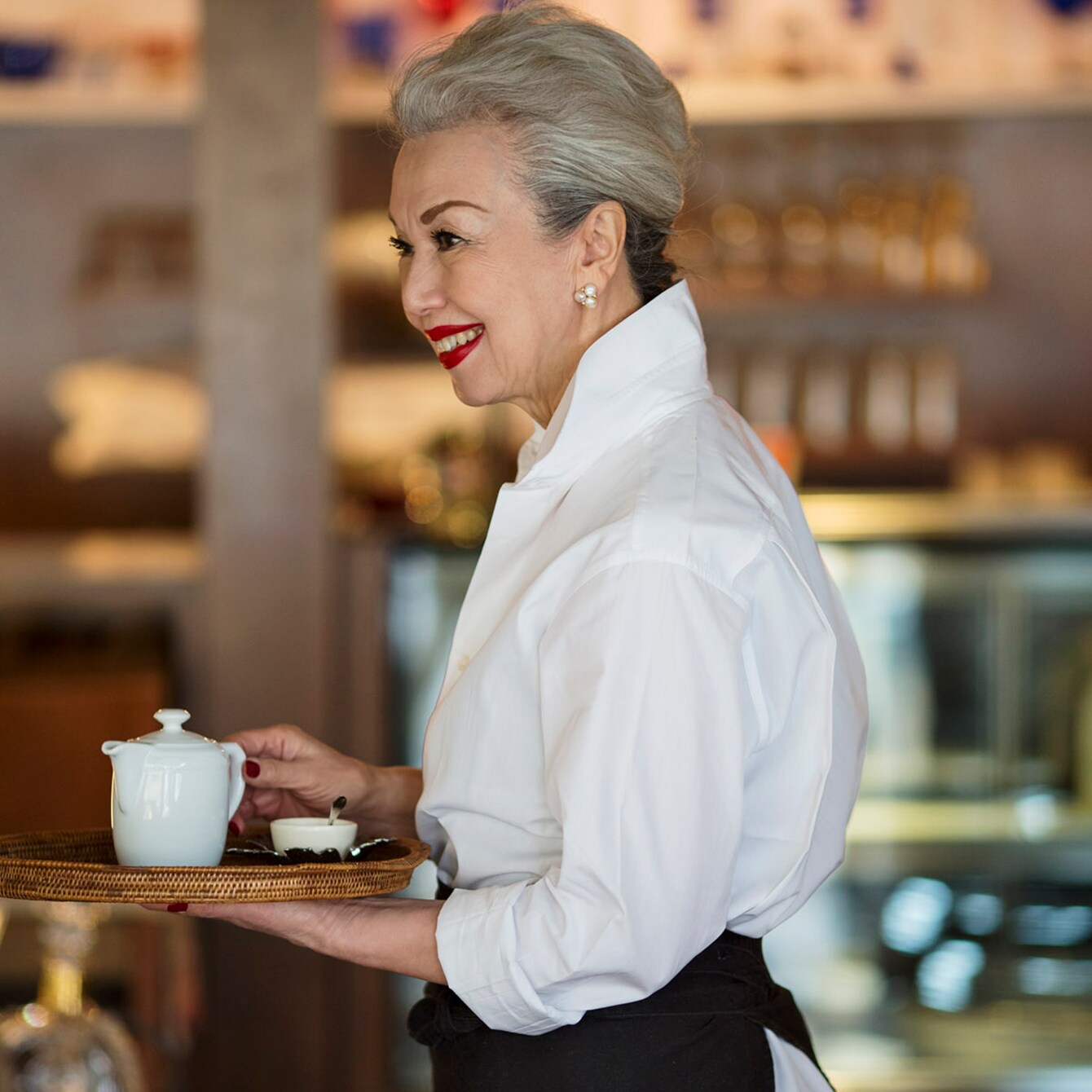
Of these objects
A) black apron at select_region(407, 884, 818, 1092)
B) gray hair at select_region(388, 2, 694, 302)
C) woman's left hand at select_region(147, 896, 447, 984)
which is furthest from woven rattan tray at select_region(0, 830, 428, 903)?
gray hair at select_region(388, 2, 694, 302)

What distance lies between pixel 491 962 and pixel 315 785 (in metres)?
0.42

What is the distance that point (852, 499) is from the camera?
127 inches

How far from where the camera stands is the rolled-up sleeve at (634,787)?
1087 millimetres

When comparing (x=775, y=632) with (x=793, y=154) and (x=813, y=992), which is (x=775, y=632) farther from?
(x=793, y=154)

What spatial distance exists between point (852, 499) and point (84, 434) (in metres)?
1.84

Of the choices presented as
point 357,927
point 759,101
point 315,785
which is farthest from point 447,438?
point 357,927

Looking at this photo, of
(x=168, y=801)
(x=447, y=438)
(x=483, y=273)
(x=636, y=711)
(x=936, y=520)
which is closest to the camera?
(x=636, y=711)

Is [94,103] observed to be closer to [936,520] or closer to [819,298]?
[819,298]

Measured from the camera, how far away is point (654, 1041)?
4.09 ft

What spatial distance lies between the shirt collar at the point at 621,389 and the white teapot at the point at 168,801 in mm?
353

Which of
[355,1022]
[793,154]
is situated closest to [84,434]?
[355,1022]

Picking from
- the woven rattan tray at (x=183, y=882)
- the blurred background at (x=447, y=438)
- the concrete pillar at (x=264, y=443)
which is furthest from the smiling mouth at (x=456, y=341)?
the concrete pillar at (x=264, y=443)

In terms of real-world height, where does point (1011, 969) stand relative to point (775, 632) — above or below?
below

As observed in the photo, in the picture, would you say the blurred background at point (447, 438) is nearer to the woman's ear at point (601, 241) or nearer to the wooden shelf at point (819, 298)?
the wooden shelf at point (819, 298)
